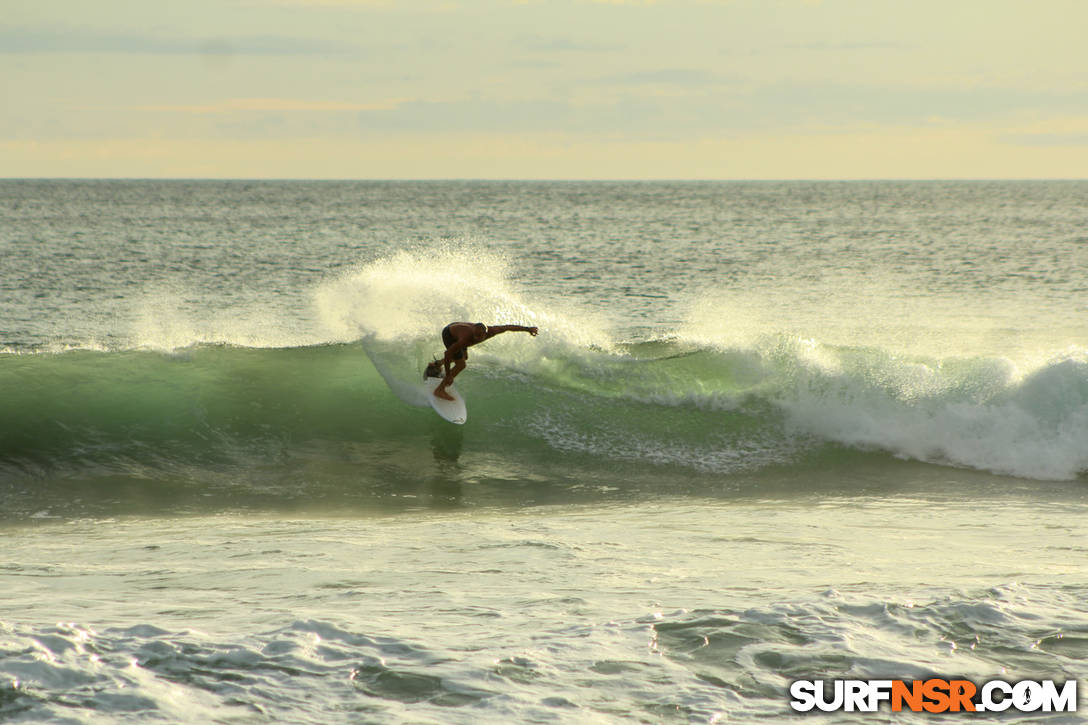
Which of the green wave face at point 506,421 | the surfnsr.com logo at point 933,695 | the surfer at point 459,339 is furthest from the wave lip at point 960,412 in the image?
the surfnsr.com logo at point 933,695

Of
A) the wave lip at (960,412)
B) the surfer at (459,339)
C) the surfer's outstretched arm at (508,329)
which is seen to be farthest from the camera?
the wave lip at (960,412)

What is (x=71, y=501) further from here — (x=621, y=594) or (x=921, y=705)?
(x=921, y=705)

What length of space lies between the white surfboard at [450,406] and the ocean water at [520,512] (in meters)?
0.37

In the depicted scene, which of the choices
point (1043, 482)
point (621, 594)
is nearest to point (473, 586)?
point (621, 594)

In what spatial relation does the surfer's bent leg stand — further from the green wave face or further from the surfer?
the green wave face

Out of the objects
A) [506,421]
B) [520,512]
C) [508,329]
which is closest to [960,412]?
[506,421]

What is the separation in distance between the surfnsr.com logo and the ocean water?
0.27 feet

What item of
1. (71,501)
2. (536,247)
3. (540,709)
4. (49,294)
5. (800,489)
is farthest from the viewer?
(536,247)

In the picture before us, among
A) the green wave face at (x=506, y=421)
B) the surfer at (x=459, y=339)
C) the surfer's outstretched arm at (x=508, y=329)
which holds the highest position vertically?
the surfer's outstretched arm at (x=508, y=329)

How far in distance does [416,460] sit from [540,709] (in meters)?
7.08

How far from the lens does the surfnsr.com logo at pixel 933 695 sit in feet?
14.8

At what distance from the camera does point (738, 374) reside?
13648mm

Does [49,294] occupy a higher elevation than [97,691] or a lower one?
higher

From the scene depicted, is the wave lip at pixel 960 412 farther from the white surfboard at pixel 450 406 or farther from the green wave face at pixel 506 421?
the white surfboard at pixel 450 406
